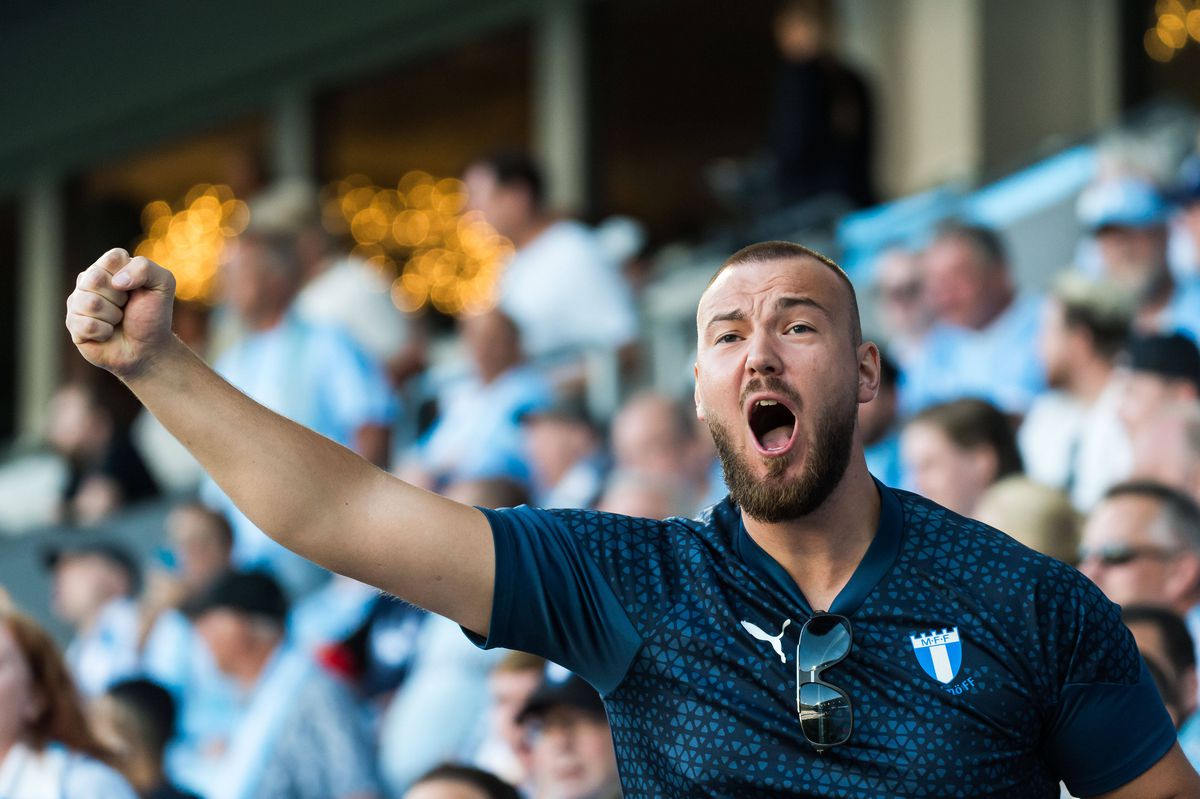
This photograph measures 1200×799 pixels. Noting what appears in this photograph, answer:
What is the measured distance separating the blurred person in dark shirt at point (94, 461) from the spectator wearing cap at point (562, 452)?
3066 millimetres

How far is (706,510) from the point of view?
253 centimetres

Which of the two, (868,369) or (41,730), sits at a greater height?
(868,369)

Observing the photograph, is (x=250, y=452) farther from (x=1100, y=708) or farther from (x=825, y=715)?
(x=1100, y=708)

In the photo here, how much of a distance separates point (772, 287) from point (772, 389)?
6.4 inches

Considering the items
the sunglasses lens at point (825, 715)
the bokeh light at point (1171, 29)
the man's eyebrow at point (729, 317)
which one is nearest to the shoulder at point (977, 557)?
the sunglasses lens at point (825, 715)

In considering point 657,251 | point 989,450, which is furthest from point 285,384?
point 657,251

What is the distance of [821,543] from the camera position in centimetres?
237

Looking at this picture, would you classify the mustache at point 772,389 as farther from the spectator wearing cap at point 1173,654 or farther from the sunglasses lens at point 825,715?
the spectator wearing cap at point 1173,654

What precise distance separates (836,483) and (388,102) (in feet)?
36.1

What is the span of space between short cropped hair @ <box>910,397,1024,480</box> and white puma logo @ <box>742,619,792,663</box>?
102 inches

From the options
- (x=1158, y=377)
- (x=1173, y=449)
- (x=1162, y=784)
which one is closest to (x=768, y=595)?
(x=1162, y=784)

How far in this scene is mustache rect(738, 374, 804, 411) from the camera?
91.6 inches

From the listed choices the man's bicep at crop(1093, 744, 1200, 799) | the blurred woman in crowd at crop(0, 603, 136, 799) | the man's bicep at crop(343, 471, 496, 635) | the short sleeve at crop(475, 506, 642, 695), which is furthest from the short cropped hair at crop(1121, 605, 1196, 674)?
the blurred woman in crowd at crop(0, 603, 136, 799)

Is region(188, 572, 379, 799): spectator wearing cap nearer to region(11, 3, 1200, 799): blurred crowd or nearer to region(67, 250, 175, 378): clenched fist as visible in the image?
region(11, 3, 1200, 799): blurred crowd
